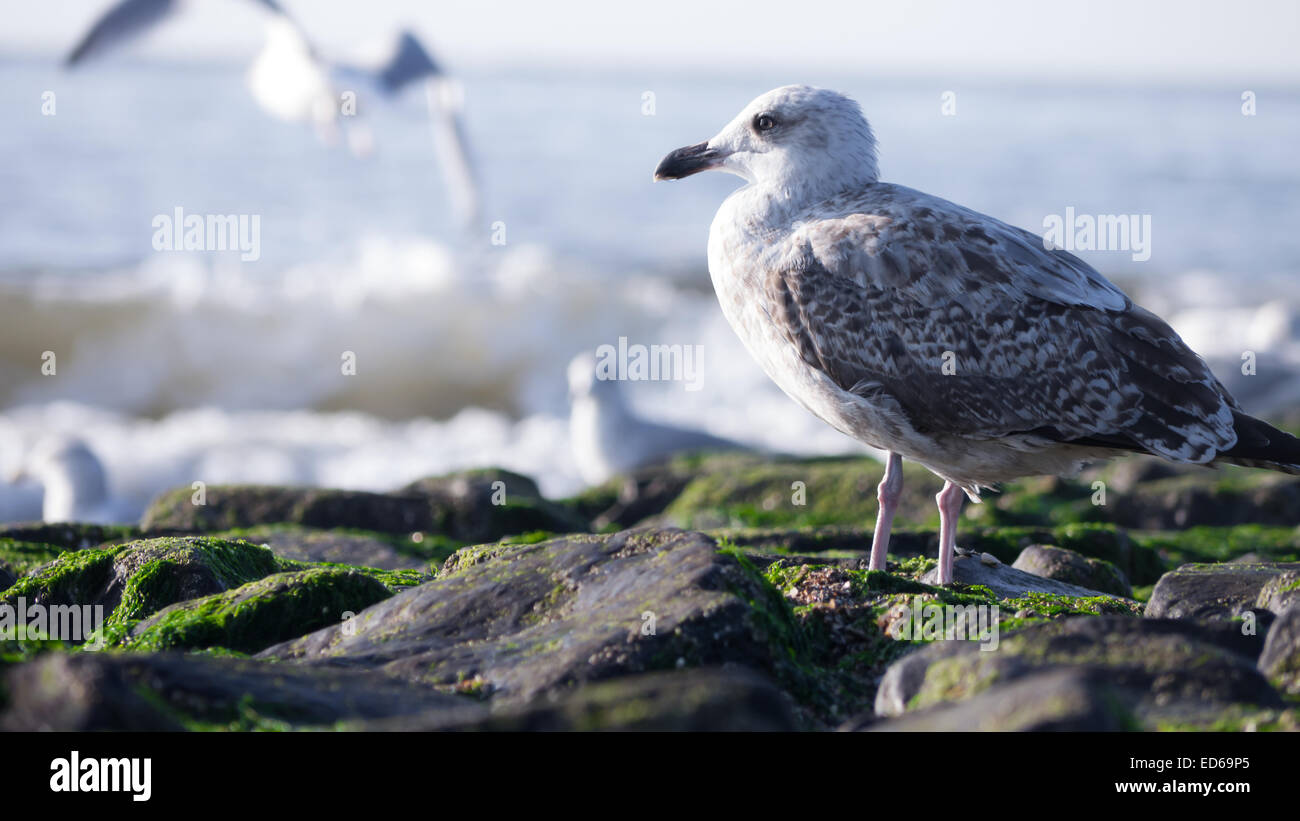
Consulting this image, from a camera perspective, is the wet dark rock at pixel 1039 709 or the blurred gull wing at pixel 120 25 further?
the blurred gull wing at pixel 120 25

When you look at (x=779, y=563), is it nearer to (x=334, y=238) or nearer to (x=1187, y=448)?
(x=1187, y=448)

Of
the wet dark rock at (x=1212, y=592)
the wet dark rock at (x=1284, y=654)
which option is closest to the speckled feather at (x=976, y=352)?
the wet dark rock at (x=1212, y=592)

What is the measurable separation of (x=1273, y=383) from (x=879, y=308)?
48.7 ft

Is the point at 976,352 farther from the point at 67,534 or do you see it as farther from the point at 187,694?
the point at 67,534

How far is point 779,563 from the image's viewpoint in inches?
201

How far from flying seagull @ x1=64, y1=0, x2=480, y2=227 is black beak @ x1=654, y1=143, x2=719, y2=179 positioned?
9.95m

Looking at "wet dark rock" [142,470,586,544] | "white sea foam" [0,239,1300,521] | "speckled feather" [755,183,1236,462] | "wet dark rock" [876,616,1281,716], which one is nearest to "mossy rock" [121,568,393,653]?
"wet dark rock" [876,616,1281,716]

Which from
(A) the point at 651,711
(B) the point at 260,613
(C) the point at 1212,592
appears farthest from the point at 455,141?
(A) the point at 651,711

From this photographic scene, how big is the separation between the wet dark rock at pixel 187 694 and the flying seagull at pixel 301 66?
12689 millimetres

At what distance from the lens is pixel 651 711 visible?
10.2ft

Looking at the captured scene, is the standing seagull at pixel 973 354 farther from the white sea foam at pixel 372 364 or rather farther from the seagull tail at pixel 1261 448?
the white sea foam at pixel 372 364

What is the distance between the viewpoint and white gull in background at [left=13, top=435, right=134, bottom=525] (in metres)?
11.8

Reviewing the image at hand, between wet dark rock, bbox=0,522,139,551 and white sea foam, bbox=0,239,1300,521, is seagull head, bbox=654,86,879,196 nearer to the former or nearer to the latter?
wet dark rock, bbox=0,522,139,551

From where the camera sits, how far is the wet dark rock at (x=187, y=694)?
317cm
